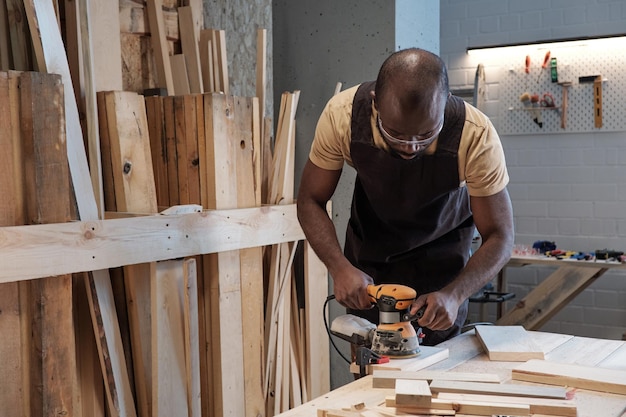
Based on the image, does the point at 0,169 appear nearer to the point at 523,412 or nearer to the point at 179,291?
the point at 179,291

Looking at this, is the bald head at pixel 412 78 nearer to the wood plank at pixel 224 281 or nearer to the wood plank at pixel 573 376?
the wood plank at pixel 573 376

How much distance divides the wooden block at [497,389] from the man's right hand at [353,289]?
1.30 ft

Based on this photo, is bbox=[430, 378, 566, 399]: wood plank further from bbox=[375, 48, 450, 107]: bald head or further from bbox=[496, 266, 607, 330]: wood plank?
bbox=[496, 266, 607, 330]: wood plank

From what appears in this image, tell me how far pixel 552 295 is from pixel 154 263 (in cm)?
319

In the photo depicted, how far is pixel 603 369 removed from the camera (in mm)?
1834

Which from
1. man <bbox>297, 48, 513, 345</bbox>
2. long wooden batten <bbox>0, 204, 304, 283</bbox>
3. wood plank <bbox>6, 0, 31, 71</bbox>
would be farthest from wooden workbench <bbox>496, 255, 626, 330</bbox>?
wood plank <bbox>6, 0, 31, 71</bbox>

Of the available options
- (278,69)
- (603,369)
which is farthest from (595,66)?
(603,369)

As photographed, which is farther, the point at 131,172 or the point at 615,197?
the point at 615,197

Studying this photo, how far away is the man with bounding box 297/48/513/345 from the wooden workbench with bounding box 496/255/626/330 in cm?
258

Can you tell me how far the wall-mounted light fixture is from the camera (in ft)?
17.2

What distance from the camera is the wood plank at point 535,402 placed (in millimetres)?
1544

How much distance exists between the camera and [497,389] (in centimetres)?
164

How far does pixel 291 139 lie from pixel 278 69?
1.17m

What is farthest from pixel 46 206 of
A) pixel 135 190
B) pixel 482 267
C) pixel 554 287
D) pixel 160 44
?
pixel 554 287
